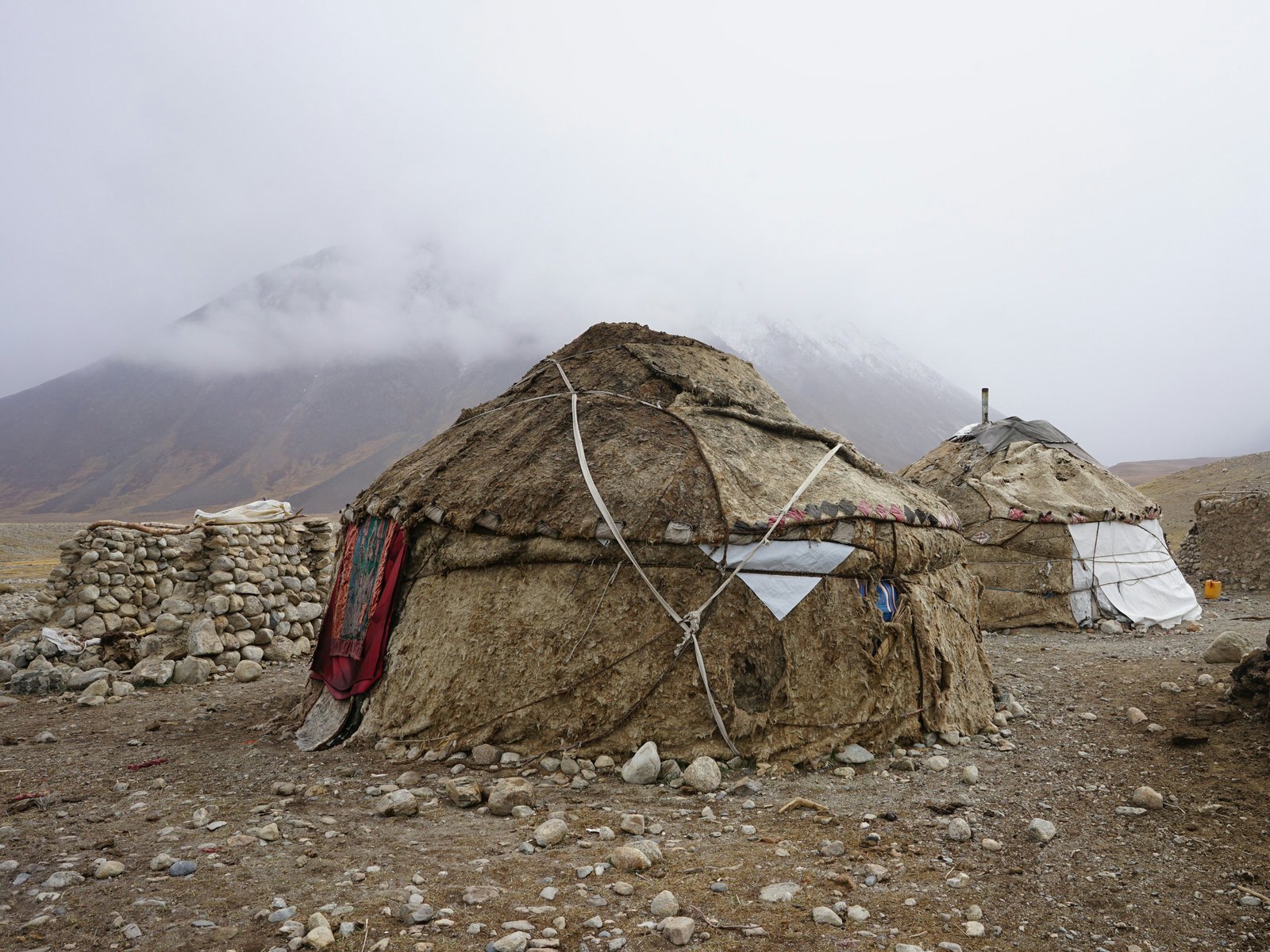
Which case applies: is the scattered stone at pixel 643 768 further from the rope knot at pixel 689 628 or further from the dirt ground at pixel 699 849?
the rope knot at pixel 689 628

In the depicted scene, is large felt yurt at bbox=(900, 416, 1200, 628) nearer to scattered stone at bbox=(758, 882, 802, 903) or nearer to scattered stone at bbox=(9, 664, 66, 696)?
scattered stone at bbox=(758, 882, 802, 903)

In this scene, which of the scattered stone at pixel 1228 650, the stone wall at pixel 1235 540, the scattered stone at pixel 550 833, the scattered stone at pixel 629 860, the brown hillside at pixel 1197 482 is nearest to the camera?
the scattered stone at pixel 629 860

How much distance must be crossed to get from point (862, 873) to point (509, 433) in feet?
12.1

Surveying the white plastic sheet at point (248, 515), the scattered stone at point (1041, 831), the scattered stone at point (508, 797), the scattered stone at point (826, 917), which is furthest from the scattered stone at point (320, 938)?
the white plastic sheet at point (248, 515)

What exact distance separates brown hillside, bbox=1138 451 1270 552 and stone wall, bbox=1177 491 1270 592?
11704 mm

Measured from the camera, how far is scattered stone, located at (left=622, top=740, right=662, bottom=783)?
406cm

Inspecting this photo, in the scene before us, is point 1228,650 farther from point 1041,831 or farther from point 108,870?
point 108,870

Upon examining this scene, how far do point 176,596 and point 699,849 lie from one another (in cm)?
711

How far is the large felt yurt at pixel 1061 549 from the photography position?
1004 cm

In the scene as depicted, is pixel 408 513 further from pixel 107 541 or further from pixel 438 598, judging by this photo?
pixel 107 541

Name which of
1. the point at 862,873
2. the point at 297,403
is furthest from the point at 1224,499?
the point at 297,403

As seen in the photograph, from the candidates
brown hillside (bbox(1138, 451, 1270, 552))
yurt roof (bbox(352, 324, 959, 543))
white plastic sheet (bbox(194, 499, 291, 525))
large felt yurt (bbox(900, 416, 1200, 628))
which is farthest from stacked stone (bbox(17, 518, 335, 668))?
brown hillside (bbox(1138, 451, 1270, 552))

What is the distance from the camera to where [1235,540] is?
13.5m

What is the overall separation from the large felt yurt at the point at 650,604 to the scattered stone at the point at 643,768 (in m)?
0.17
